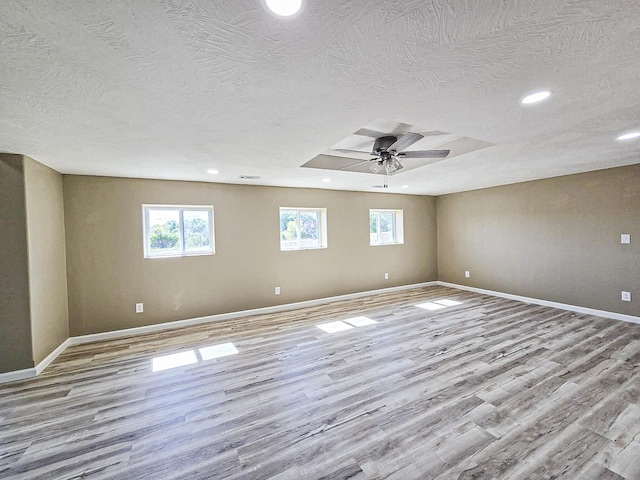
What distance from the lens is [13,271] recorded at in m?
2.70

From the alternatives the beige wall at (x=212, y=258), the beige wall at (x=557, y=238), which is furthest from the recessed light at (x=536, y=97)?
the beige wall at (x=212, y=258)

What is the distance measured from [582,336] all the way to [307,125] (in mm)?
4182

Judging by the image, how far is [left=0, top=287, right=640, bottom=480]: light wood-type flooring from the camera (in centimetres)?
161

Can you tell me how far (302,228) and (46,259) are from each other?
3.58m

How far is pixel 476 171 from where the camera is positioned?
4.01m

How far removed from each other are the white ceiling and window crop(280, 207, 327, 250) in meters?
2.42

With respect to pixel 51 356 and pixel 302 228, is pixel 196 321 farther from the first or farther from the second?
pixel 302 228

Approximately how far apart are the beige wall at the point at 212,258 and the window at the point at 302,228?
0.48 ft

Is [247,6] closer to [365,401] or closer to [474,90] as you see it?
[474,90]

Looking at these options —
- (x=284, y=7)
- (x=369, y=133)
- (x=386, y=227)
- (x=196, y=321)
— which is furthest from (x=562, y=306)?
(x=196, y=321)

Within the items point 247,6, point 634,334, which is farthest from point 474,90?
point 634,334

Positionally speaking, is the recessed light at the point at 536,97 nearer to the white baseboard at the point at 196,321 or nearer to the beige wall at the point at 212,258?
the beige wall at the point at 212,258

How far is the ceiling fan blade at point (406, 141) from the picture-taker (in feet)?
7.63

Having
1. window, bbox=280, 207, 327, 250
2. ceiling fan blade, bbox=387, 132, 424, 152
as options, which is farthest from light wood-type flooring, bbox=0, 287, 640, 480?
ceiling fan blade, bbox=387, 132, 424, 152
